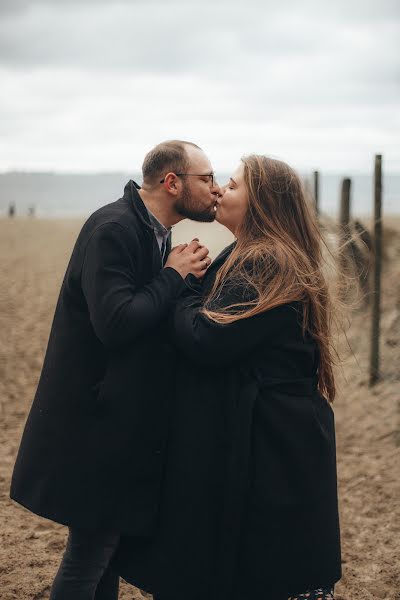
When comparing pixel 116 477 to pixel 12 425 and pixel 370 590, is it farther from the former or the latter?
pixel 12 425

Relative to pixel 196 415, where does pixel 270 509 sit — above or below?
below

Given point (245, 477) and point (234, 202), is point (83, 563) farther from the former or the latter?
point (234, 202)

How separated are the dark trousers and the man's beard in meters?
1.14

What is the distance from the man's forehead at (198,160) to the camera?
8.32 ft

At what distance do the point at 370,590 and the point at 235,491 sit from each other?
171 cm

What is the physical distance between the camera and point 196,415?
2.29m

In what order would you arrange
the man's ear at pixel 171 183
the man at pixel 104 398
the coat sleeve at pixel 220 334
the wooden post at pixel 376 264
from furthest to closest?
the wooden post at pixel 376 264 → the man's ear at pixel 171 183 → the man at pixel 104 398 → the coat sleeve at pixel 220 334

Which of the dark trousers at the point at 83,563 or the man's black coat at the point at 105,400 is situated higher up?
the man's black coat at the point at 105,400

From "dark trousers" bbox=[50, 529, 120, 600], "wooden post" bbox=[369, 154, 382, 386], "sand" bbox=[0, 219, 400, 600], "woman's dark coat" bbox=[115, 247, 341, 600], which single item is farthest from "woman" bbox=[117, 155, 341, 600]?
"wooden post" bbox=[369, 154, 382, 386]

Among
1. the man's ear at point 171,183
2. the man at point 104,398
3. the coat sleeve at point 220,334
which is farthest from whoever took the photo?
the man's ear at point 171,183

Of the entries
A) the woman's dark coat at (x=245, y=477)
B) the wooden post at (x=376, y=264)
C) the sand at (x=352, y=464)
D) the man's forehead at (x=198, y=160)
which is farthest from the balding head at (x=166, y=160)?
the wooden post at (x=376, y=264)

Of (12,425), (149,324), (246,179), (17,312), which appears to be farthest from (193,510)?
(17,312)

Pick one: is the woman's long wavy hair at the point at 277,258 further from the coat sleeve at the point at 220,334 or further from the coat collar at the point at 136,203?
the coat collar at the point at 136,203

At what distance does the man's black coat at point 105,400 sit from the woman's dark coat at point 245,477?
0.26ft
